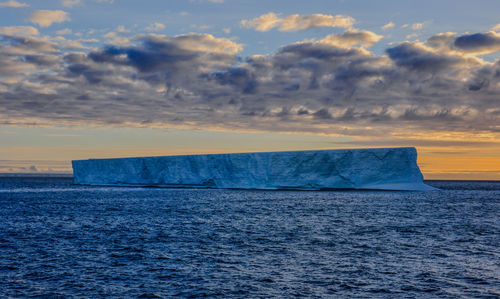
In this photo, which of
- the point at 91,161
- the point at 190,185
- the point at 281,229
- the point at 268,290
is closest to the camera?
the point at 268,290

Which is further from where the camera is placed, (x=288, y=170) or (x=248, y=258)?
(x=288, y=170)

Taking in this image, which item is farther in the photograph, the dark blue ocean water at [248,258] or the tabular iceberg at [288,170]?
the tabular iceberg at [288,170]

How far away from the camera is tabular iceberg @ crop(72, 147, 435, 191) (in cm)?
3341

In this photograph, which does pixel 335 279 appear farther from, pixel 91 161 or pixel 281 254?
pixel 91 161

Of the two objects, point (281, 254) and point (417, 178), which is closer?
point (281, 254)

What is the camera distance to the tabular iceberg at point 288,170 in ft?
110

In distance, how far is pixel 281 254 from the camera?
1098 centimetres

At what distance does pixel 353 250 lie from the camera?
457 inches

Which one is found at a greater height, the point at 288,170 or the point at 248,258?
the point at 288,170

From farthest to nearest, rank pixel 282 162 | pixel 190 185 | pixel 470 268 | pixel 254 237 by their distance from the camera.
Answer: pixel 190 185
pixel 282 162
pixel 254 237
pixel 470 268

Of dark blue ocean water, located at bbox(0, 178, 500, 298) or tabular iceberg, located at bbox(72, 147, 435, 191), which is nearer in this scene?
→ dark blue ocean water, located at bbox(0, 178, 500, 298)

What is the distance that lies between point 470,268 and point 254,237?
607 cm

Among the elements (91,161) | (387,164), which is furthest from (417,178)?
(91,161)

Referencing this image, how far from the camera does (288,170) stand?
36.4m
